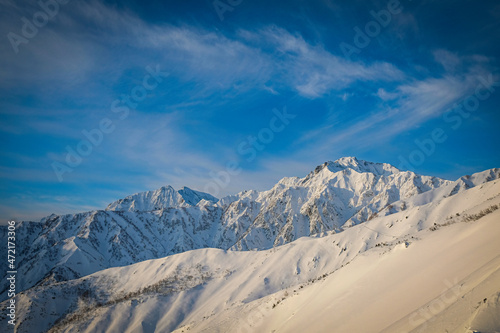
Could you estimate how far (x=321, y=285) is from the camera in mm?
19625

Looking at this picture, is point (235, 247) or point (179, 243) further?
point (179, 243)

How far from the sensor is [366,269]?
17.6 metres

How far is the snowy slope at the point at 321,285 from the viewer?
384 inches

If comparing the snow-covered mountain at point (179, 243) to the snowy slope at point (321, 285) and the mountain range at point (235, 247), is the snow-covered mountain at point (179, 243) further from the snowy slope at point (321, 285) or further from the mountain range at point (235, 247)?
the snowy slope at point (321, 285)

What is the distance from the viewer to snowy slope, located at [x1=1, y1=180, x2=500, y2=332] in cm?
974

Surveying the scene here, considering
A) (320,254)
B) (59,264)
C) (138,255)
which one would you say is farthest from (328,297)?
(138,255)

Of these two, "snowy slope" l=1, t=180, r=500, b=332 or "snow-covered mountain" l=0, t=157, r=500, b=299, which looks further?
"snow-covered mountain" l=0, t=157, r=500, b=299
